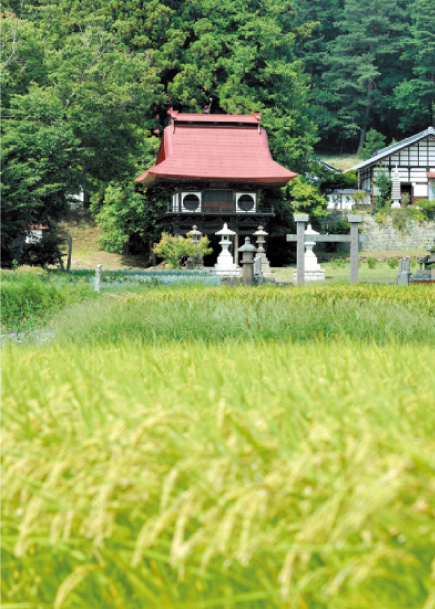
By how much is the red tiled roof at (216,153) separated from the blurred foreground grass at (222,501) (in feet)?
86.9

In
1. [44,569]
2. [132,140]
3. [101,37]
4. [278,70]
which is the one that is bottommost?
[44,569]

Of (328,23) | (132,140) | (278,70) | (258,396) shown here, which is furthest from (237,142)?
(328,23)

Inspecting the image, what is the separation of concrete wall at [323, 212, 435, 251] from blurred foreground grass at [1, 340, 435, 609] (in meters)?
34.9

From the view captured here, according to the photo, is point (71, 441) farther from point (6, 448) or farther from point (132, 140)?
point (132, 140)

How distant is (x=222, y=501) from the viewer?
1.40 m

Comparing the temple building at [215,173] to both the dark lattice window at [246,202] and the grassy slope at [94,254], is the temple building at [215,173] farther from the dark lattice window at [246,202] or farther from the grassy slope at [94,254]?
the grassy slope at [94,254]

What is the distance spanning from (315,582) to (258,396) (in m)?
0.84

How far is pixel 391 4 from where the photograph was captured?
55000mm

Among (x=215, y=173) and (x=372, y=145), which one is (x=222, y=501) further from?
(x=372, y=145)

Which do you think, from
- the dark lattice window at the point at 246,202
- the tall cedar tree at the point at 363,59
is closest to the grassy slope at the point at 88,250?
the dark lattice window at the point at 246,202

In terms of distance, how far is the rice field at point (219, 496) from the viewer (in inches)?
52.4

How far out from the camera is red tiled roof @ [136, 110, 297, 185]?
28.4 meters

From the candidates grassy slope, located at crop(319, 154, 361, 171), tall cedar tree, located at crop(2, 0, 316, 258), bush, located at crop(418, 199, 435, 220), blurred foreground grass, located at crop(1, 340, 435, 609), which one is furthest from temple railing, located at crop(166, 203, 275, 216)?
grassy slope, located at crop(319, 154, 361, 171)

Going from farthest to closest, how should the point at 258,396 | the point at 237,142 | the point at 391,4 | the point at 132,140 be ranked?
the point at 391,4 → the point at 237,142 → the point at 132,140 → the point at 258,396
